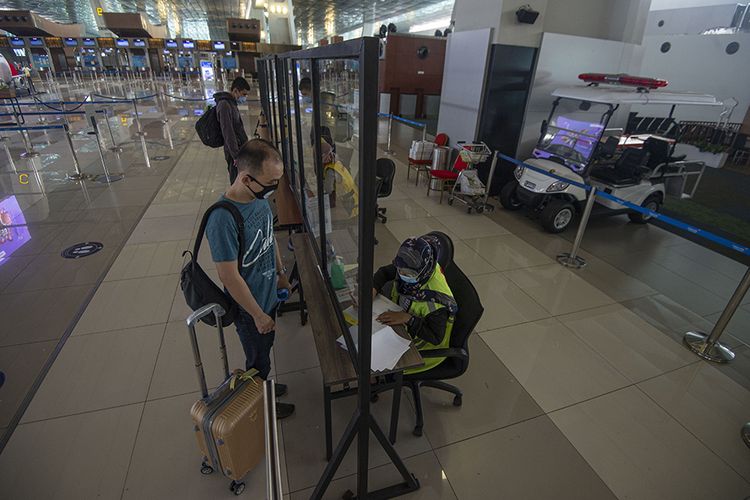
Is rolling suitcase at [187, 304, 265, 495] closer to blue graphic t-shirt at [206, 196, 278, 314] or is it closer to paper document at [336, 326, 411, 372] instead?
blue graphic t-shirt at [206, 196, 278, 314]

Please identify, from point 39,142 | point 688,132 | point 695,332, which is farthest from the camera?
point 688,132

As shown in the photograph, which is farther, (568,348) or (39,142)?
→ (39,142)

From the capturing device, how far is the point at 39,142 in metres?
10.2

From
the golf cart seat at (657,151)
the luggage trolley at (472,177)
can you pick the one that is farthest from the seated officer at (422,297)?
the golf cart seat at (657,151)

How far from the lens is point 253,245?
6.46 feet

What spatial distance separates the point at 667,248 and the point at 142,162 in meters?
10.4

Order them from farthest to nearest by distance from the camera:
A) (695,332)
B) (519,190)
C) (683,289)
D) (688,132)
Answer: (688,132), (519,190), (683,289), (695,332)

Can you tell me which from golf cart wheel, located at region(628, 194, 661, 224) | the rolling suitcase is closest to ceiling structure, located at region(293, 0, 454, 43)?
golf cart wheel, located at region(628, 194, 661, 224)

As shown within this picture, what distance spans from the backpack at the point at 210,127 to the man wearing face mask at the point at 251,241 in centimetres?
314

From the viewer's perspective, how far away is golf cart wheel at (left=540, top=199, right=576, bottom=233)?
5.68 metres

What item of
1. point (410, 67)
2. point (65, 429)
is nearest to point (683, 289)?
point (65, 429)

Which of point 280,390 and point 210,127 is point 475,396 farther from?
point 210,127

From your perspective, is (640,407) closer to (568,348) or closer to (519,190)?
(568,348)

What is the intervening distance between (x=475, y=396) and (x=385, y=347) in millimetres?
1295
